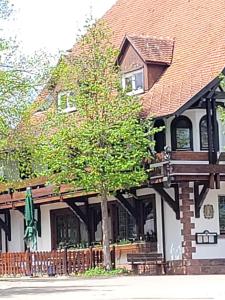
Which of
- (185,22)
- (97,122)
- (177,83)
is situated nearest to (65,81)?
(97,122)

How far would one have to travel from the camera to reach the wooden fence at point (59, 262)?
3503 centimetres

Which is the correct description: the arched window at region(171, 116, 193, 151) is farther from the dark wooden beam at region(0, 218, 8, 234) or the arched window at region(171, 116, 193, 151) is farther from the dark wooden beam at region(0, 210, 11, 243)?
the dark wooden beam at region(0, 218, 8, 234)

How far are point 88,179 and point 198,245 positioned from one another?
4.99m

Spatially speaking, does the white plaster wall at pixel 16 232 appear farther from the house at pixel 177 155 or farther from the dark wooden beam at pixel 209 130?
the dark wooden beam at pixel 209 130

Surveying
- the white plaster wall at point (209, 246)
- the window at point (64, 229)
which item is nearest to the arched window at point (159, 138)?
the white plaster wall at point (209, 246)

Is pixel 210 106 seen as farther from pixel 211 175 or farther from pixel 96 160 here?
pixel 96 160

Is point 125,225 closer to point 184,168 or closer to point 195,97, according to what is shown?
point 184,168

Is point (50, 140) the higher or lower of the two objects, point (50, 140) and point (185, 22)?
the lower

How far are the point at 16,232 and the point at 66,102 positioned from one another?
12.9 meters

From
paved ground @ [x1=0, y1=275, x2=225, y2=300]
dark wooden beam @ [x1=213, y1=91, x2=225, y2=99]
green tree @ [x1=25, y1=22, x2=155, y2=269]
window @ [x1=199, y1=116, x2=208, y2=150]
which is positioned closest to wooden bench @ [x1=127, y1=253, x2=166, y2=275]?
green tree @ [x1=25, y1=22, x2=155, y2=269]

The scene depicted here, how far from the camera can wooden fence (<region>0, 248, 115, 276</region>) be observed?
3503cm

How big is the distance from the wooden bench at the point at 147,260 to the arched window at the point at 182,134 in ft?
14.4

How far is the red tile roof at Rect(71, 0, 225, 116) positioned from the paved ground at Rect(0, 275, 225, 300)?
8.98 meters

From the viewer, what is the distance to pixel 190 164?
33688 mm
